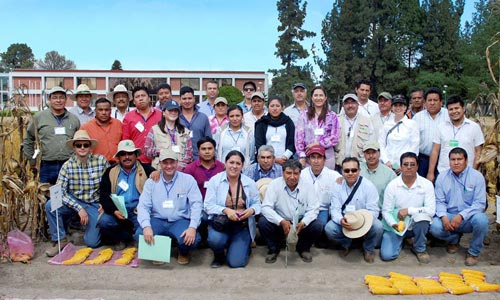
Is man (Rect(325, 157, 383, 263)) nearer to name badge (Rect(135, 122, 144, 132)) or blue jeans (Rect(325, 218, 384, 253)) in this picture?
blue jeans (Rect(325, 218, 384, 253))

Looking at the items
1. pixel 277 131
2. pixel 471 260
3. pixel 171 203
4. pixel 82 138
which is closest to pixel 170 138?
pixel 171 203

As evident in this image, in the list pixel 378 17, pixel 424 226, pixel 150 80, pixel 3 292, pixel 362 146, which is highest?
pixel 378 17

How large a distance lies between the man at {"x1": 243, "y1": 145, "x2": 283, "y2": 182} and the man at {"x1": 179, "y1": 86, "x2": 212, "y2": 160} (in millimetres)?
857

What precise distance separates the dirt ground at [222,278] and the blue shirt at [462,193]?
65 centimetres

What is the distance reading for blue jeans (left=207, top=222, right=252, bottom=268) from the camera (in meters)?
5.55

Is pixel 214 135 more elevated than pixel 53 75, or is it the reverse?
pixel 53 75

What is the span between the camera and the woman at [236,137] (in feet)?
21.6

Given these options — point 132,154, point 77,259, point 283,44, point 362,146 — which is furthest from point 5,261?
point 283,44

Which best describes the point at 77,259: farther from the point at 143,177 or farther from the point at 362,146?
the point at 362,146

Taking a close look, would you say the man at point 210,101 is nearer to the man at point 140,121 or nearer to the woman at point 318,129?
the man at point 140,121

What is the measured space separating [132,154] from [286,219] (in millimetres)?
2182

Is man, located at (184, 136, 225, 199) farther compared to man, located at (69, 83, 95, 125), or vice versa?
man, located at (69, 83, 95, 125)

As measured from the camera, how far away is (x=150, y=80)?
55.4m

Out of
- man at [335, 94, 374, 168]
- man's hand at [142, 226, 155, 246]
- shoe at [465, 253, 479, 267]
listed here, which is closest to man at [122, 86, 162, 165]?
man's hand at [142, 226, 155, 246]
